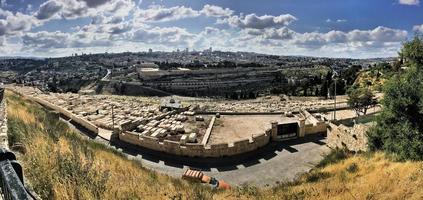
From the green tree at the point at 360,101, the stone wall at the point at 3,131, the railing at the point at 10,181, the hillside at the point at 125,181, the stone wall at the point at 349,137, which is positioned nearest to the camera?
the railing at the point at 10,181

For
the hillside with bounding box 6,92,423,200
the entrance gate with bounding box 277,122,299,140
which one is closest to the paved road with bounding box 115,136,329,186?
the entrance gate with bounding box 277,122,299,140

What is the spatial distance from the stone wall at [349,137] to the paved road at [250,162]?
78 centimetres

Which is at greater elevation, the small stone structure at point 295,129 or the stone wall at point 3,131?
the stone wall at point 3,131

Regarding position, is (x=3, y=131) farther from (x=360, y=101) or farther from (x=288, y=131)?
(x=360, y=101)

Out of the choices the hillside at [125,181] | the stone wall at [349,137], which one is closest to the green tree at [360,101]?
the stone wall at [349,137]

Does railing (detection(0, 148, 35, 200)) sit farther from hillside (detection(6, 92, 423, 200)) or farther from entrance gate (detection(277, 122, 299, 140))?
entrance gate (detection(277, 122, 299, 140))

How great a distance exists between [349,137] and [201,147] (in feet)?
26.9

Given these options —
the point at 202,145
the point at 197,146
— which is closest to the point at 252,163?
the point at 202,145

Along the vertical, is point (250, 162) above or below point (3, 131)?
below

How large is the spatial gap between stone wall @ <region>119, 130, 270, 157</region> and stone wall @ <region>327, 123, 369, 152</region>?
14.2ft

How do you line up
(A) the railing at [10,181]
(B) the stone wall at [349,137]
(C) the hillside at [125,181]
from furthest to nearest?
(B) the stone wall at [349,137], (C) the hillside at [125,181], (A) the railing at [10,181]

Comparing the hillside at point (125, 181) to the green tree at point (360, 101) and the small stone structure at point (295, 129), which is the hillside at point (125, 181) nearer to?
the small stone structure at point (295, 129)

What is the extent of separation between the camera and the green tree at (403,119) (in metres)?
12.5

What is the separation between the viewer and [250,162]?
19.3 m
